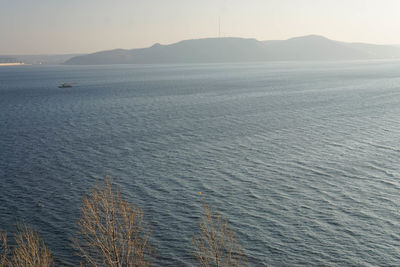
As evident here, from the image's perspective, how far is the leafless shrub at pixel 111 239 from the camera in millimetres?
27922

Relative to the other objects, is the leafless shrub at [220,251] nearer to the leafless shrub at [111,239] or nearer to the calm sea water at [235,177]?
the calm sea water at [235,177]

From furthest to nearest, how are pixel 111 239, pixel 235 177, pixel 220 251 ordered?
pixel 235 177 → pixel 220 251 → pixel 111 239

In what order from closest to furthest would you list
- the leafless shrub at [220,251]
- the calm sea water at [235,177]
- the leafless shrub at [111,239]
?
the leafless shrub at [111,239]
the leafless shrub at [220,251]
the calm sea water at [235,177]

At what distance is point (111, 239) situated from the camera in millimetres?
28953

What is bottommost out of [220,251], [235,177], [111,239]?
[220,251]

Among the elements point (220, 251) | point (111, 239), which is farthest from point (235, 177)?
point (111, 239)

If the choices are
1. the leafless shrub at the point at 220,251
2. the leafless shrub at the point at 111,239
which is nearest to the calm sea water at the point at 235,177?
the leafless shrub at the point at 220,251

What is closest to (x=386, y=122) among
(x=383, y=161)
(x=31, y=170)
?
(x=383, y=161)

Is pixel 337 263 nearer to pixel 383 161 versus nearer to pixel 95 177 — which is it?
pixel 383 161

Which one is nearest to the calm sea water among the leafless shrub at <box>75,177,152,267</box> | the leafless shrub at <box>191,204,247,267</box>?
the leafless shrub at <box>191,204,247,267</box>

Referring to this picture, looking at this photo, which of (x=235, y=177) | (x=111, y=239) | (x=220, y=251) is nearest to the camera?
(x=111, y=239)

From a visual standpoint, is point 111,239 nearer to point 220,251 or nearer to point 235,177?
point 220,251

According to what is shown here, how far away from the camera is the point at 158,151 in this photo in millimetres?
73938

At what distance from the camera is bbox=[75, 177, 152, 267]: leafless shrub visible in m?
27.9
